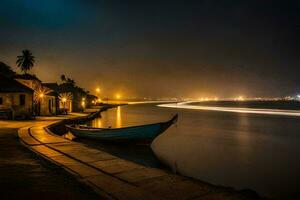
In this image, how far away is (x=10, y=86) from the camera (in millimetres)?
31500

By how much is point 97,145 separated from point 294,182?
14034 mm

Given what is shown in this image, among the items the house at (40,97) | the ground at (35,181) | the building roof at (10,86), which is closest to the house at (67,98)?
the house at (40,97)

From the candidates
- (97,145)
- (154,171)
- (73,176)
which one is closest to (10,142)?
(97,145)

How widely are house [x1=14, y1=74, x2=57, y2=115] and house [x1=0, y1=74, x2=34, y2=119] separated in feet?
7.56

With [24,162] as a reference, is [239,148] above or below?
below

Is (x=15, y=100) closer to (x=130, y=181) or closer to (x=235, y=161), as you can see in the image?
(x=235, y=161)

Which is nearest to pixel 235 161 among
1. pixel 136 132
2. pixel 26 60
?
pixel 136 132

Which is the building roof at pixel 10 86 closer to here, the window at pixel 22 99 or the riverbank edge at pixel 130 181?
the window at pixel 22 99

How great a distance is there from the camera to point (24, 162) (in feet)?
32.3

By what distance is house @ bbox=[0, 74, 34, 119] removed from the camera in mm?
30500

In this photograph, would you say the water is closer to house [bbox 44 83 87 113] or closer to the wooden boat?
the wooden boat

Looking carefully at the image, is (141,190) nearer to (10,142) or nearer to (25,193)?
(25,193)

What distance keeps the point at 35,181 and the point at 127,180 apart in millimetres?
2793

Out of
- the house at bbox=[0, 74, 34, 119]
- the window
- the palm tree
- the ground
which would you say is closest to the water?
the ground
